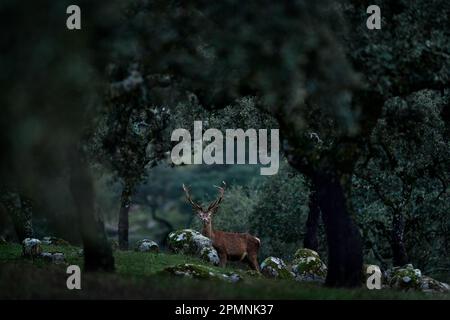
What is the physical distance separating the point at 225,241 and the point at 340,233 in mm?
9125

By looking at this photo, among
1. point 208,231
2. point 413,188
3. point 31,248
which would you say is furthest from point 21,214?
point 413,188

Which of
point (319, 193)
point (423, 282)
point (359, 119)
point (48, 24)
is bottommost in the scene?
point (423, 282)

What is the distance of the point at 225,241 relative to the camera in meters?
31.9

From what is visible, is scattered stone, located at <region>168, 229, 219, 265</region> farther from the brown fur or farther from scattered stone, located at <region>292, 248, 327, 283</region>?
scattered stone, located at <region>292, 248, 327, 283</region>

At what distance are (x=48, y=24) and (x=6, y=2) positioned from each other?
93cm

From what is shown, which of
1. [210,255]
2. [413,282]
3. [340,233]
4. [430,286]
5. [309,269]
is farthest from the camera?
[210,255]

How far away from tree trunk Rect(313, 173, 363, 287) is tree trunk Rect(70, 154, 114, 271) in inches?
267

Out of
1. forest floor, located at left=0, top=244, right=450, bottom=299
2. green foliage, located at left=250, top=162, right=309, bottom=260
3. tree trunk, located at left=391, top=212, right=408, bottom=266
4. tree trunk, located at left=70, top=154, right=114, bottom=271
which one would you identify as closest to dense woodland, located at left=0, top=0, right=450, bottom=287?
tree trunk, located at left=70, top=154, right=114, bottom=271

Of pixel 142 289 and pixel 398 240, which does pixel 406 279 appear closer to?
pixel 398 240

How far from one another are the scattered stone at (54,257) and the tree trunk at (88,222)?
17.7 feet

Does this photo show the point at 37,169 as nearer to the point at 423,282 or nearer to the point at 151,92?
the point at 151,92

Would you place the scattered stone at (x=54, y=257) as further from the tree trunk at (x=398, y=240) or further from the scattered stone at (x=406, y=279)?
the tree trunk at (x=398, y=240)

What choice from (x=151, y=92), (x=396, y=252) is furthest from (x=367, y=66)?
(x=396, y=252)
